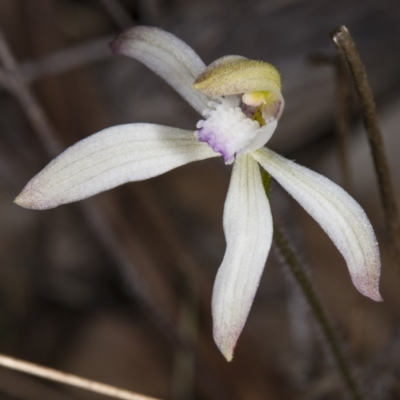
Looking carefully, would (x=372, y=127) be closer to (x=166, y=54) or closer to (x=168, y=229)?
(x=166, y=54)

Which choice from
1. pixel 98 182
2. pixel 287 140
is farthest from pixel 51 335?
pixel 98 182

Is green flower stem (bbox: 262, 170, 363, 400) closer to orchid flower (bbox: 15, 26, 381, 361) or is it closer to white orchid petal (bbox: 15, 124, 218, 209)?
orchid flower (bbox: 15, 26, 381, 361)

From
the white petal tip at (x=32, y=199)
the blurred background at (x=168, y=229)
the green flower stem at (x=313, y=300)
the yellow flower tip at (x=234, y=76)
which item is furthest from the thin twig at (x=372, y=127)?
the white petal tip at (x=32, y=199)

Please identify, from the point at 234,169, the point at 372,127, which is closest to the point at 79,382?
the point at 234,169

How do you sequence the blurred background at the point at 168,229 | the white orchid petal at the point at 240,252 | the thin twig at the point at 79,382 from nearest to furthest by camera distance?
the white orchid petal at the point at 240,252 < the thin twig at the point at 79,382 < the blurred background at the point at 168,229

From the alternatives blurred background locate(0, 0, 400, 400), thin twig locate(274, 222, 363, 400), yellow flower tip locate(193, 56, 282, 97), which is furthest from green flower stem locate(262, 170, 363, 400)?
blurred background locate(0, 0, 400, 400)

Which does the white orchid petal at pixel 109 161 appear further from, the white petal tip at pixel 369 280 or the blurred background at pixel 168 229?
the blurred background at pixel 168 229
